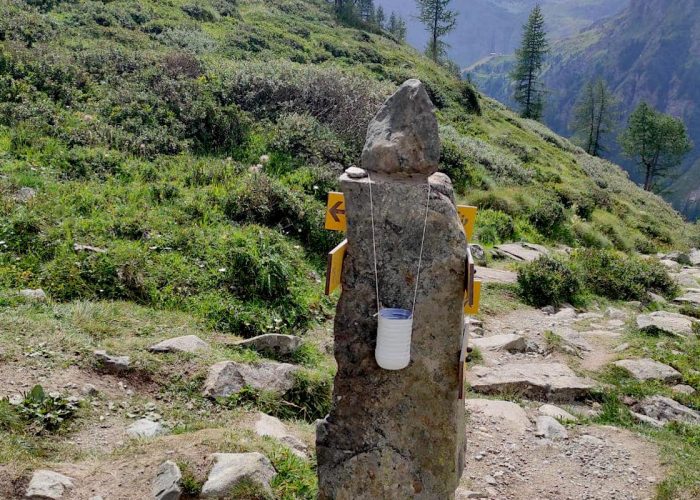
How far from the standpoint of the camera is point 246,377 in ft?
20.1

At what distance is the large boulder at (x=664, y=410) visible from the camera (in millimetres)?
7223

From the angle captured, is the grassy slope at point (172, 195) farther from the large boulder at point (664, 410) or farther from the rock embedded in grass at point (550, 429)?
the large boulder at point (664, 410)

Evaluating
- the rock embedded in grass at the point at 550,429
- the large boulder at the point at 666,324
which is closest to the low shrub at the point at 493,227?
the large boulder at the point at 666,324

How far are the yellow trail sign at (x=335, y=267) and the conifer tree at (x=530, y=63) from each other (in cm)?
5522

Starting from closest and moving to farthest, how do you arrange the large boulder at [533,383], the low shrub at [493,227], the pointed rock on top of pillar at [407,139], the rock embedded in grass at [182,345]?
the pointed rock on top of pillar at [407,139] < the rock embedded in grass at [182,345] < the large boulder at [533,383] < the low shrub at [493,227]

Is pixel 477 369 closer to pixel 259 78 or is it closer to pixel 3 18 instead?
pixel 259 78

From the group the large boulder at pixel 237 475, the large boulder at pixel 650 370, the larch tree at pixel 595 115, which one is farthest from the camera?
the larch tree at pixel 595 115

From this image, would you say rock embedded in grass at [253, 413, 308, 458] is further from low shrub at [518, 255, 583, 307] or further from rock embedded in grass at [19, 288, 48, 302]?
low shrub at [518, 255, 583, 307]

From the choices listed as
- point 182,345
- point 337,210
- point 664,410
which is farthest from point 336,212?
point 664,410

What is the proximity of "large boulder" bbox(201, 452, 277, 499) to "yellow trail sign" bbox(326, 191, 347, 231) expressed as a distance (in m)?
1.91

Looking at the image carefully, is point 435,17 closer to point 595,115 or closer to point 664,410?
point 595,115

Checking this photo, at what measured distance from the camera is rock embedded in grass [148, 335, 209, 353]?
248 inches

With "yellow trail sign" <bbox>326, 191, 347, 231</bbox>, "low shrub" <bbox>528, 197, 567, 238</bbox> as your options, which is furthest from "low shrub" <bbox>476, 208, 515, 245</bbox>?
"yellow trail sign" <bbox>326, 191, 347, 231</bbox>

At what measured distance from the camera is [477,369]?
8109 millimetres
